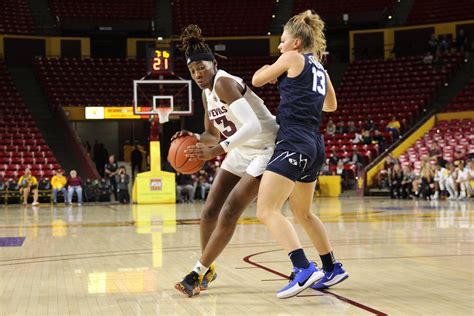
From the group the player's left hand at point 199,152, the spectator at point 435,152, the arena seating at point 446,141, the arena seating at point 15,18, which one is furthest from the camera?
the arena seating at point 15,18

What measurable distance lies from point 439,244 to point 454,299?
139 inches

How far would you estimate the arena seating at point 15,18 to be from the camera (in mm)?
29625

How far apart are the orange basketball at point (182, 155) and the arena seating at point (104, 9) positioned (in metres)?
26.9

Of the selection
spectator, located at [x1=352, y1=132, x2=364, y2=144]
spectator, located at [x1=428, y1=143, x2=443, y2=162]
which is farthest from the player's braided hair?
spectator, located at [x1=352, y1=132, x2=364, y2=144]

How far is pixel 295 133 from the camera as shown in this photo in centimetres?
500

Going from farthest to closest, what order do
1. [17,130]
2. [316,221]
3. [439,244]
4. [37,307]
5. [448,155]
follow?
[17,130] < [448,155] < [439,244] < [316,221] < [37,307]

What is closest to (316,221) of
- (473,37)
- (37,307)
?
(37,307)

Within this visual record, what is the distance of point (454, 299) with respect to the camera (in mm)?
4766

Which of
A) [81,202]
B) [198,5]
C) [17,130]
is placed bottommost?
[81,202]

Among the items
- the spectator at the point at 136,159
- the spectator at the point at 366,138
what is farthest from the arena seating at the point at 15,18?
the spectator at the point at 366,138

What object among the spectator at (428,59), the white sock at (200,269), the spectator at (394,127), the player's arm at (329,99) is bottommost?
the white sock at (200,269)

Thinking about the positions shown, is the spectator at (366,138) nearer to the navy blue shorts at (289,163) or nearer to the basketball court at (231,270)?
the basketball court at (231,270)

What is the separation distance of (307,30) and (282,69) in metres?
0.37

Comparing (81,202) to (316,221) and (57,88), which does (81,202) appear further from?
(316,221)
